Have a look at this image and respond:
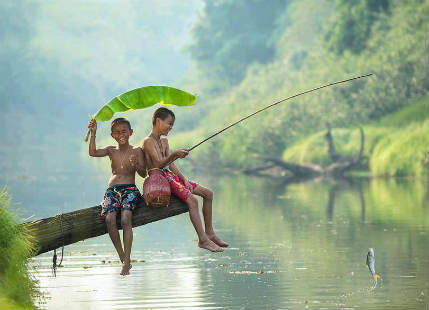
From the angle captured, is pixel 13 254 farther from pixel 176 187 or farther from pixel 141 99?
pixel 141 99

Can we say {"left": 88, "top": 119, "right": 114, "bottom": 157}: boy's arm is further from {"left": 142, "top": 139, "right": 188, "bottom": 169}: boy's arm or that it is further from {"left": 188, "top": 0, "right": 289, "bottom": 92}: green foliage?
{"left": 188, "top": 0, "right": 289, "bottom": 92}: green foliage

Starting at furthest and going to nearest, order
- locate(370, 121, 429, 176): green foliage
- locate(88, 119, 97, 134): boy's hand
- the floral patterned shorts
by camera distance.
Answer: locate(370, 121, 429, 176): green foliage
the floral patterned shorts
locate(88, 119, 97, 134): boy's hand

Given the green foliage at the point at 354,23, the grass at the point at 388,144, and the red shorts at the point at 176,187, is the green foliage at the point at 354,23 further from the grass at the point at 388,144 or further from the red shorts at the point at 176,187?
the red shorts at the point at 176,187

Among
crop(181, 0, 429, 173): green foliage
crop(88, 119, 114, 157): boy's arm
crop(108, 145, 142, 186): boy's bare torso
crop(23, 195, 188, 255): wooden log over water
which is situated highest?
crop(181, 0, 429, 173): green foliage

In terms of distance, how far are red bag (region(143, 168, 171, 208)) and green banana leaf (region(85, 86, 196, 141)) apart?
80cm

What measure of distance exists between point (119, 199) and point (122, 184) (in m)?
0.19

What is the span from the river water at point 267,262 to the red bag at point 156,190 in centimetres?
219

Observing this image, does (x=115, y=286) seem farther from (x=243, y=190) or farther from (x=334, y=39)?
(x=334, y=39)

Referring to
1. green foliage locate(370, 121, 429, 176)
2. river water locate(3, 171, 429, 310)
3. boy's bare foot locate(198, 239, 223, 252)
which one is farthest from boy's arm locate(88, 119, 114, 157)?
green foliage locate(370, 121, 429, 176)

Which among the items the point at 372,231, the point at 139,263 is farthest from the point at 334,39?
the point at 139,263

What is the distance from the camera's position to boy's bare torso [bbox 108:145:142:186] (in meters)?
11.0

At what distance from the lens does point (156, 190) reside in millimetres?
10648

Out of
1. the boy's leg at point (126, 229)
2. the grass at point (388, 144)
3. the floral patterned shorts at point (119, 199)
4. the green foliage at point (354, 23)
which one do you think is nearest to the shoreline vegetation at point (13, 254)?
the floral patterned shorts at point (119, 199)

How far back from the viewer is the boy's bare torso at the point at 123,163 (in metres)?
11.0
